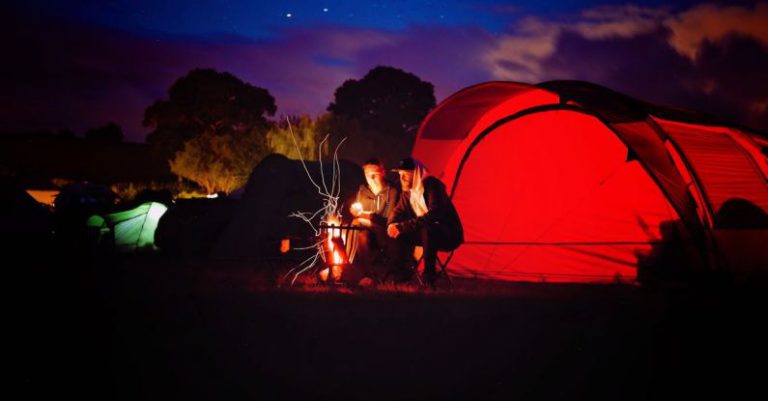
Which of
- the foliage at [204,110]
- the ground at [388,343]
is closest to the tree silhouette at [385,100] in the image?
the foliage at [204,110]

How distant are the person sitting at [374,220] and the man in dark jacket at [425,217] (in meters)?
0.18

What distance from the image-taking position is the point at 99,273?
906 cm

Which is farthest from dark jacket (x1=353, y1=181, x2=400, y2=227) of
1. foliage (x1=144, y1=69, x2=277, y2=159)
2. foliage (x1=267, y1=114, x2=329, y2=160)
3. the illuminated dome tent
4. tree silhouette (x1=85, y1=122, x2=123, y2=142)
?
tree silhouette (x1=85, y1=122, x2=123, y2=142)

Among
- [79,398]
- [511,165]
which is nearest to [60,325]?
[79,398]

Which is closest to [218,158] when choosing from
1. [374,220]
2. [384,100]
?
[384,100]

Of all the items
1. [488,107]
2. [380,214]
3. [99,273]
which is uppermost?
[488,107]

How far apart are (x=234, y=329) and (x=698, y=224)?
548 centimetres

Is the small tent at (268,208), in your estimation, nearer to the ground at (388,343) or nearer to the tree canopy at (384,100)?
the ground at (388,343)

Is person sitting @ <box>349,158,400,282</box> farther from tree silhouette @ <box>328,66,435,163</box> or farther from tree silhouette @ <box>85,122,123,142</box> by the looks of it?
tree silhouette @ <box>85,122,123,142</box>

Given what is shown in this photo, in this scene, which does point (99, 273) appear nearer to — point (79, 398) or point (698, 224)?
point (79, 398)

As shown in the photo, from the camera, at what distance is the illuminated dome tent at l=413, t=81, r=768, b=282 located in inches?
302

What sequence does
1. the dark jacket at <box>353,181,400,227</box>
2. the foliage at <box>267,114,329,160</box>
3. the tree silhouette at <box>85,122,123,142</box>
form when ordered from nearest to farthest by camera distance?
the dark jacket at <box>353,181,400,227</box> → the foliage at <box>267,114,329,160</box> → the tree silhouette at <box>85,122,123,142</box>

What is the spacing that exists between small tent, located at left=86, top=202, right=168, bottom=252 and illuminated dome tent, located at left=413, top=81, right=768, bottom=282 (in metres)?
6.03

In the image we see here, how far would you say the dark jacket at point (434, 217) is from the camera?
7688 mm
